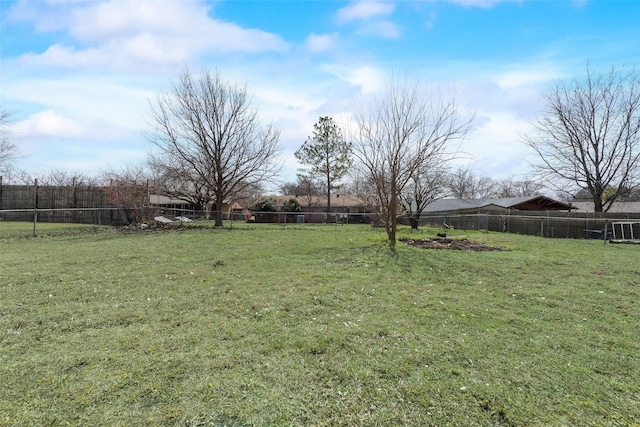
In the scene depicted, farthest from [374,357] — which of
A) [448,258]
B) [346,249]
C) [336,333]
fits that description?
[346,249]

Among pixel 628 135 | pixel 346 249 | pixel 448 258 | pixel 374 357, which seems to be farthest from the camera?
pixel 628 135

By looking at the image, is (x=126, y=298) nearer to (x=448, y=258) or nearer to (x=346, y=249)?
(x=346, y=249)

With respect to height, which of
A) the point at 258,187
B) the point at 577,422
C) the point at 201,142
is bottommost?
the point at 577,422

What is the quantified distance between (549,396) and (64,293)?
5.70m

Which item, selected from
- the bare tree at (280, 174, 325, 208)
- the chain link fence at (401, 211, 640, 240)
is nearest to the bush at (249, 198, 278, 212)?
the bare tree at (280, 174, 325, 208)

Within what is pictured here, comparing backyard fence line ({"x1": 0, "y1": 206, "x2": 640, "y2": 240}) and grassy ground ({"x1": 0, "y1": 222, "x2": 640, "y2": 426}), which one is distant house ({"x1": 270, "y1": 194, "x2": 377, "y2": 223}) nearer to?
backyard fence line ({"x1": 0, "y1": 206, "x2": 640, "y2": 240})

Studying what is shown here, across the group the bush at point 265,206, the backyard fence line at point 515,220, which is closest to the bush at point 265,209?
the bush at point 265,206

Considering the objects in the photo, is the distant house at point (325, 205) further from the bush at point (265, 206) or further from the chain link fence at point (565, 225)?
the chain link fence at point (565, 225)

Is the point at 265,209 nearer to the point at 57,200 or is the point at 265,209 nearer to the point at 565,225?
the point at 57,200

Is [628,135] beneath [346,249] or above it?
above

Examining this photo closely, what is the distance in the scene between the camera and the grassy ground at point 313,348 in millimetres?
2172

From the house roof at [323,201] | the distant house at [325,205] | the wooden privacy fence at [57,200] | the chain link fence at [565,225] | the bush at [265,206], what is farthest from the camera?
the house roof at [323,201]

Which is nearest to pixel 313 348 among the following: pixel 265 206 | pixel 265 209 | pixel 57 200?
pixel 57 200

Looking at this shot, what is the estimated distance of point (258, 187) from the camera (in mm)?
20094
